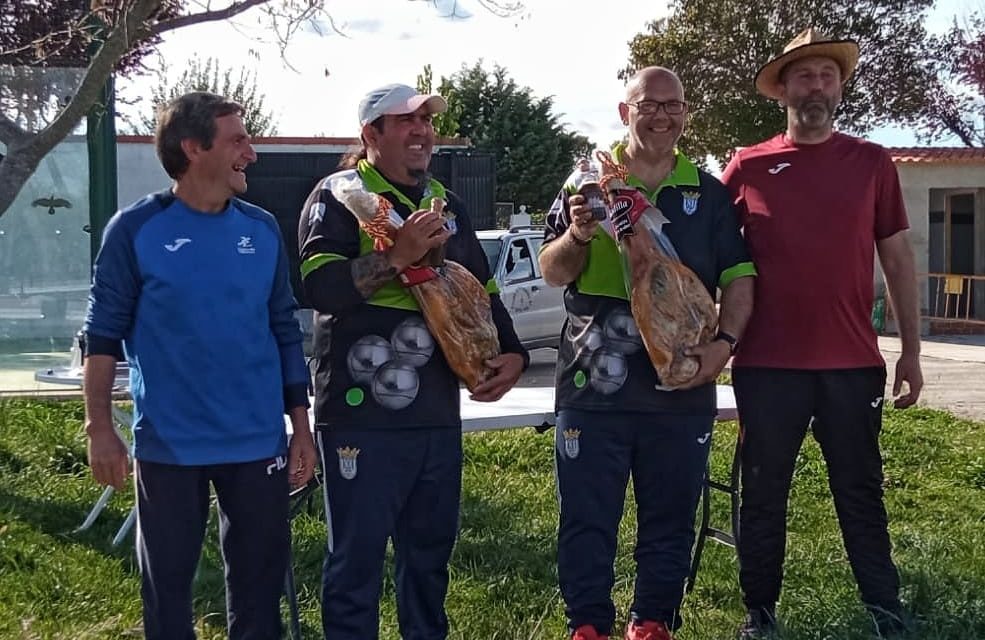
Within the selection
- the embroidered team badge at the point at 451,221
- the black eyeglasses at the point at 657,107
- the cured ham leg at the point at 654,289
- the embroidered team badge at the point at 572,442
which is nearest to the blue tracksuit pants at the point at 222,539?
the embroidered team badge at the point at 451,221

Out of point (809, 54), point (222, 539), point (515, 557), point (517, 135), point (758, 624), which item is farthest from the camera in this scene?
point (517, 135)

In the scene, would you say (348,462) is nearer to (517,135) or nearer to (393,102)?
(393,102)

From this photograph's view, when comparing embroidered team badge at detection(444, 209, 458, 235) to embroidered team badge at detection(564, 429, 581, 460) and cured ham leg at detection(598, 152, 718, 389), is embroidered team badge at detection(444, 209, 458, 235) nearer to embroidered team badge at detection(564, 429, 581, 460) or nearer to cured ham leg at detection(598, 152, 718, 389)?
cured ham leg at detection(598, 152, 718, 389)

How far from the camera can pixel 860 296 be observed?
4344 mm

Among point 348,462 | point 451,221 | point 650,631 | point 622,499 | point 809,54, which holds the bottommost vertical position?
point 650,631

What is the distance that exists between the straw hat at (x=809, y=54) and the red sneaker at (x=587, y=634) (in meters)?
2.00

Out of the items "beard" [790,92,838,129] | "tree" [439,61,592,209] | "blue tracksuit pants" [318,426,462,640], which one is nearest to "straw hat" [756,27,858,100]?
"beard" [790,92,838,129]

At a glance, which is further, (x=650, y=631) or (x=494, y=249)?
(x=494, y=249)

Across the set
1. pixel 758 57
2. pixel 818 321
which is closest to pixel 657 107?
pixel 818 321

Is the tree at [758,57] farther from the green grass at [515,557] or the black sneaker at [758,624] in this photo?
the black sneaker at [758,624]

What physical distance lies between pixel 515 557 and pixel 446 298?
7.07 feet

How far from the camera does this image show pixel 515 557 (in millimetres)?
5684

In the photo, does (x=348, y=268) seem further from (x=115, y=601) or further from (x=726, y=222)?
(x=115, y=601)

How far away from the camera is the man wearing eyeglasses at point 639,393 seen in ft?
13.7
